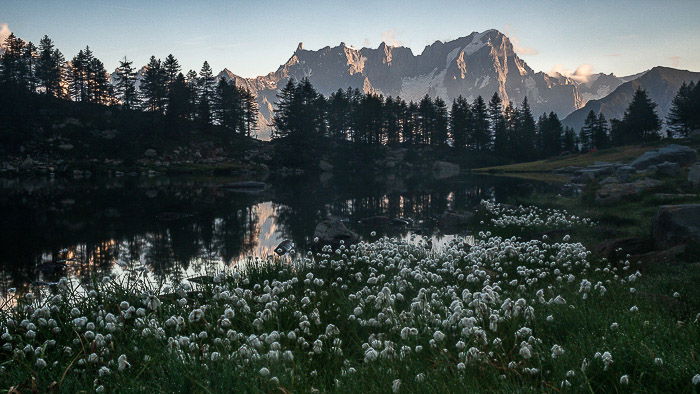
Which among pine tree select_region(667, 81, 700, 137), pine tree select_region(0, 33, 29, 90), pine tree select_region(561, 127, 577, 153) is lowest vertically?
pine tree select_region(561, 127, 577, 153)

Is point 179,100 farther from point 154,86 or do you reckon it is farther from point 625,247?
point 625,247

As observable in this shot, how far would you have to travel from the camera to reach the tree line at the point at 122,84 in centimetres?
9031

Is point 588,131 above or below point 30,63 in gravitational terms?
below

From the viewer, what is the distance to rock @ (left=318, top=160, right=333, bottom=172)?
298ft

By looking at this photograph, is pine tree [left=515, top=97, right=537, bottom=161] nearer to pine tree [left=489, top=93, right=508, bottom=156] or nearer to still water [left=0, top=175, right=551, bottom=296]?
pine tree [left=489, top=93, right=508, bottom=156]

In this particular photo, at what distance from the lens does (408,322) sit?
6.59 m

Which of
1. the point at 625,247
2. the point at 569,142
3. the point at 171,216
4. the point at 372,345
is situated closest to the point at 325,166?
the point at 569,142

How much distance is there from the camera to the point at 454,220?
2402cm

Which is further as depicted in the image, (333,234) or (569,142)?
(569,142)

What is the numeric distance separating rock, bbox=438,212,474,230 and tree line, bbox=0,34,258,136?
76.0 metres

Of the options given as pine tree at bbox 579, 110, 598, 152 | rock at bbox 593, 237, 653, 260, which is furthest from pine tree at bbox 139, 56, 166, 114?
pine tree at bbox 579, 110, 598, 152

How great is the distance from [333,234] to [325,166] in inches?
2910

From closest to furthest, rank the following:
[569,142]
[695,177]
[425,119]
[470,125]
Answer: [695,177] → [569,142] → [470,125] → [425,119]

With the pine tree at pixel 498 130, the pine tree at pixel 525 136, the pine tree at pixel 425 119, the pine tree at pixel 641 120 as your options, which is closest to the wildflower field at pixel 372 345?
the pine tree at pixel 641 120
